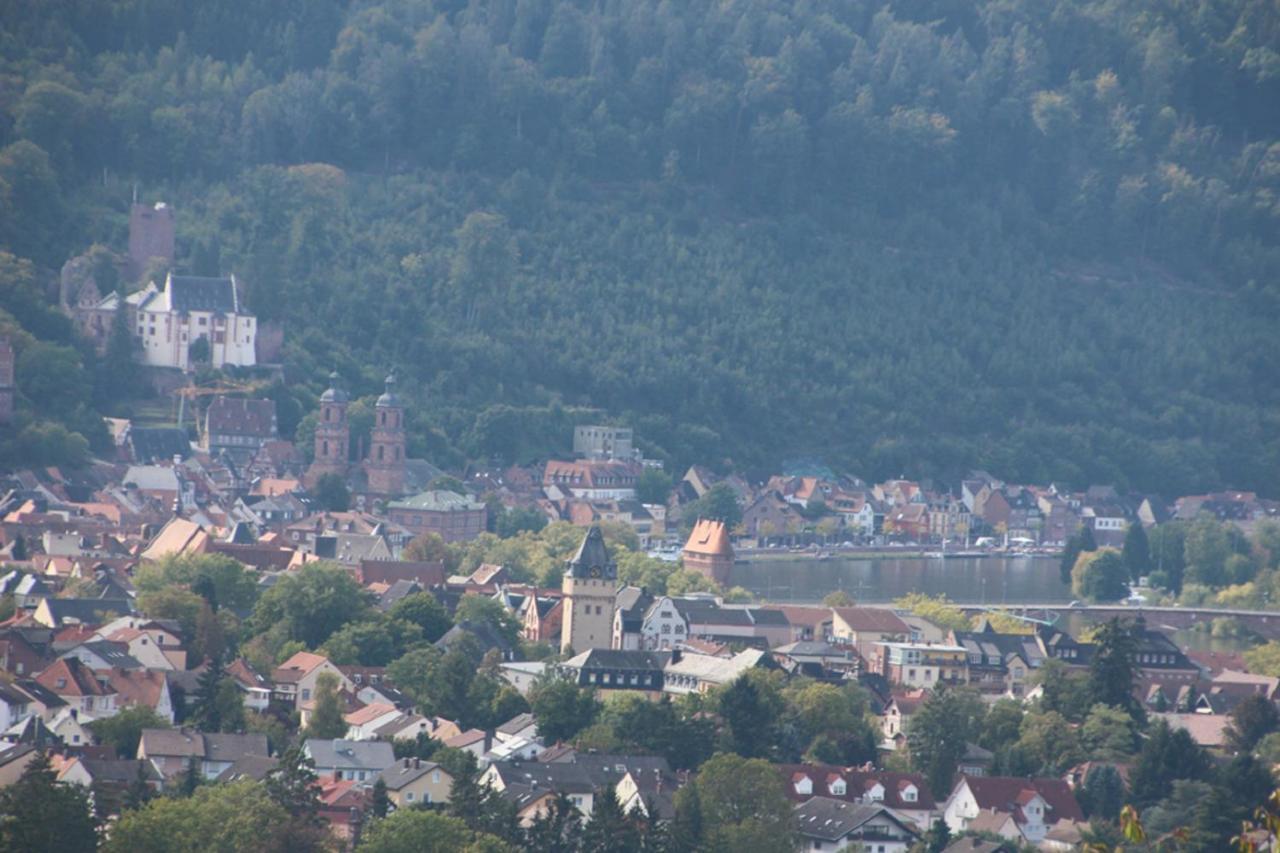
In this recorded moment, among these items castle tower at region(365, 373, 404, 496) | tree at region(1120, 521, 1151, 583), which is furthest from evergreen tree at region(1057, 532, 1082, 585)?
castle tower at region(365, 373, 404, 496)

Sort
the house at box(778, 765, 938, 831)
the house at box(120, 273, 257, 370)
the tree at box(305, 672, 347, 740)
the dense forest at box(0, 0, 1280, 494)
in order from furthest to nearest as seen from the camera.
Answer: the dense forest at box(0, 0, 1280, 494)
the house at box(120, 273, 257, 370)
the tree at box(305, 672, 347, 740)
the house at box(778, 765, 938, 831)

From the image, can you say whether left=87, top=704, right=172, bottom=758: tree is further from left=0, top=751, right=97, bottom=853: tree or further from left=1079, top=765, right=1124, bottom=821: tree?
left=1079, top=765, right=1124, bottom=821: tree

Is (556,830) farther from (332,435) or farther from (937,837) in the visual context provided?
(332,435)

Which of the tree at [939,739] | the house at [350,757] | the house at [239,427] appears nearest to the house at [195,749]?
the house at [350,757]

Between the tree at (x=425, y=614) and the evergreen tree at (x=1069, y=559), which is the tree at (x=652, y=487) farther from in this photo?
the tree at (x=425, y=614)

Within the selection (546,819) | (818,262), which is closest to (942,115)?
(818,262)

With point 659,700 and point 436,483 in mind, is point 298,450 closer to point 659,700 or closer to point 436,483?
point 436,483

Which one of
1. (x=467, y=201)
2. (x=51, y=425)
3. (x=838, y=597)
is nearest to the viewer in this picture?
(x=838, y=597)
